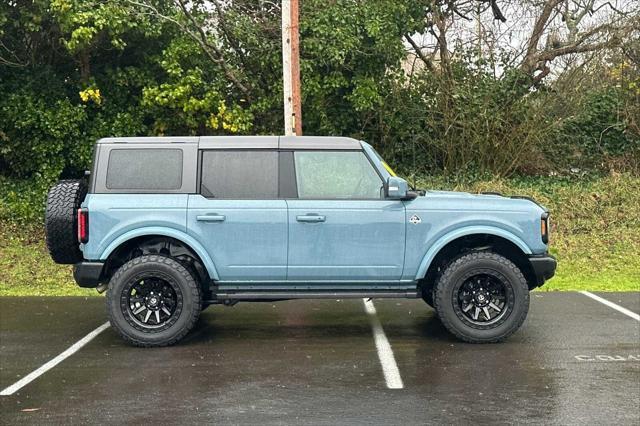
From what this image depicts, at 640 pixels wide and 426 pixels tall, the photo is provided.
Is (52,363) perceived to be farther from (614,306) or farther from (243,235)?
(614,306)

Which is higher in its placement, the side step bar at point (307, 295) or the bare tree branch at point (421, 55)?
the bare tree branch at point (421, 55)

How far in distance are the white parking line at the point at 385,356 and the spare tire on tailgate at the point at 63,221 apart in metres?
3.06

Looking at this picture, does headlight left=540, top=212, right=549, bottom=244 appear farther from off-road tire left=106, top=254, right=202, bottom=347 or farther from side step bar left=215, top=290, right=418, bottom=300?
off-road tire left=106, top=254, right=202, bottom=347

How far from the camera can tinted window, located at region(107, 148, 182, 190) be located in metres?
7.88

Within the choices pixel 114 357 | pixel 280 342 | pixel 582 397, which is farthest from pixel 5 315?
pixel 582 397

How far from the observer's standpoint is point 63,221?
25.6 feet

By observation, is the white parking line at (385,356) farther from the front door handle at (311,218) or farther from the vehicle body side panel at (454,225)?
the front door handle at (311,218)

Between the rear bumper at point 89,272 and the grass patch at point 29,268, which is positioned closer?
the rear bumper at point 89,272

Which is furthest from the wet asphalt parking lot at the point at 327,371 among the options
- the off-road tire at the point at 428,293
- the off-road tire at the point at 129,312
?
the off-road tire at the point at 428,293

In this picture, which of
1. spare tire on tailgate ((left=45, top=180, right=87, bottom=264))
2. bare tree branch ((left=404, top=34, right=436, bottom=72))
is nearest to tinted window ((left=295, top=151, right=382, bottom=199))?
spare tire on tailgate ((left=45, top=180, right=87, bottom=264))

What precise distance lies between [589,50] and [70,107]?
10.8m

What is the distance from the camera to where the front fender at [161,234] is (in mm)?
7723

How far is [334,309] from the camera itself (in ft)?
32.1

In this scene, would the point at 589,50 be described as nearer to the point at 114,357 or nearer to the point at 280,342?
the point at 280,342
